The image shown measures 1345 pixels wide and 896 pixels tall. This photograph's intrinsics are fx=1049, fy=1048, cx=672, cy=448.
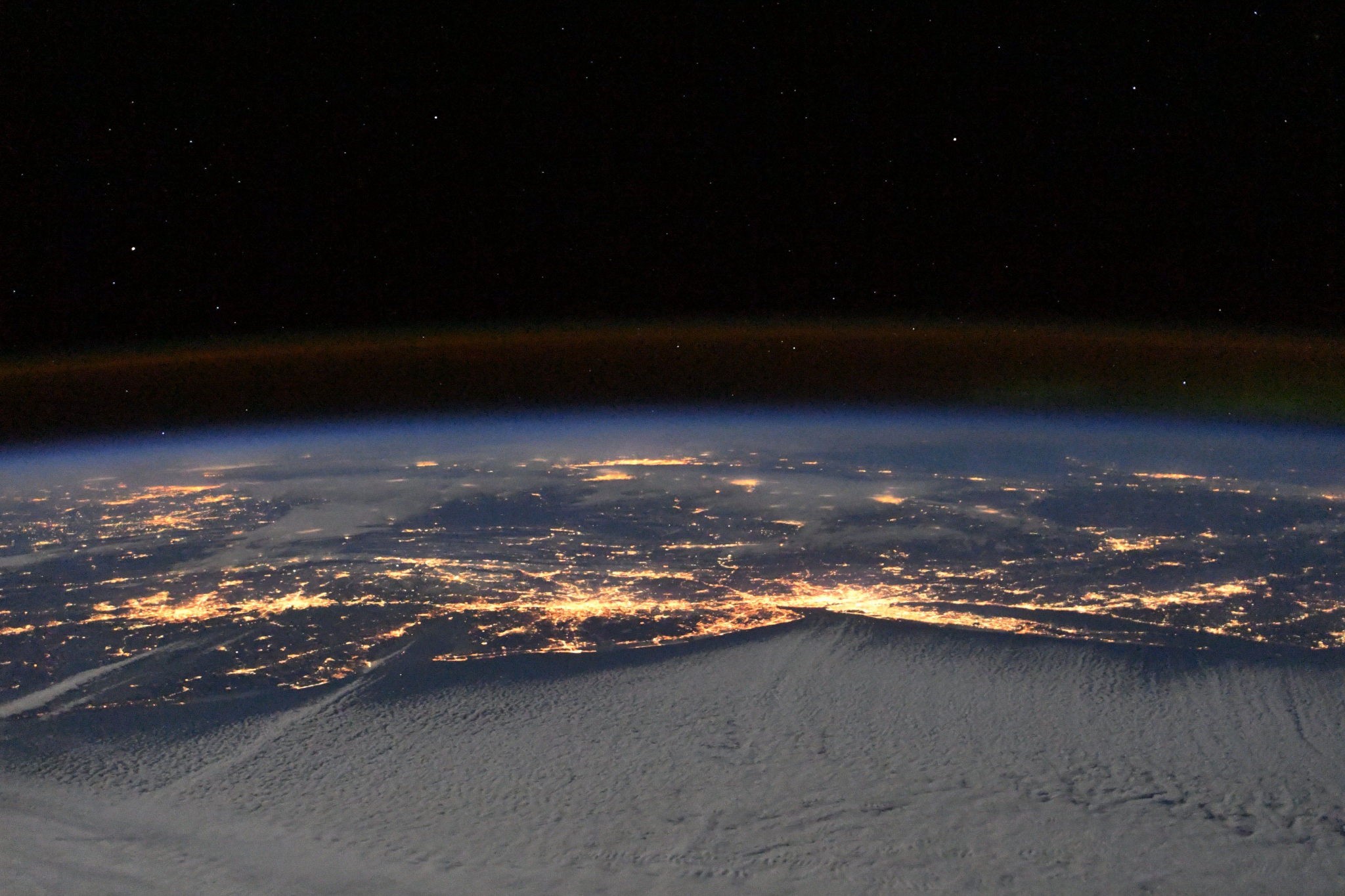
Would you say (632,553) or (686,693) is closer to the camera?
(686,693)

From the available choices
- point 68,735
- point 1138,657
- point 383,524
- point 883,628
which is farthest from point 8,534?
point 1138,657

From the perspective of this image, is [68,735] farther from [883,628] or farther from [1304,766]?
[1304,766]

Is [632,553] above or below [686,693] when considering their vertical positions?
above

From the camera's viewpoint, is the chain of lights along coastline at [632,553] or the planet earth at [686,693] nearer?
the planet earth at [686,693]

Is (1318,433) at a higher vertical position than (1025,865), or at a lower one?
higher

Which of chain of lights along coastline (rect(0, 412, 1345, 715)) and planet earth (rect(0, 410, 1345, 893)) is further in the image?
chain of lights along coastline (rect(0, 412, 1345, 715))
